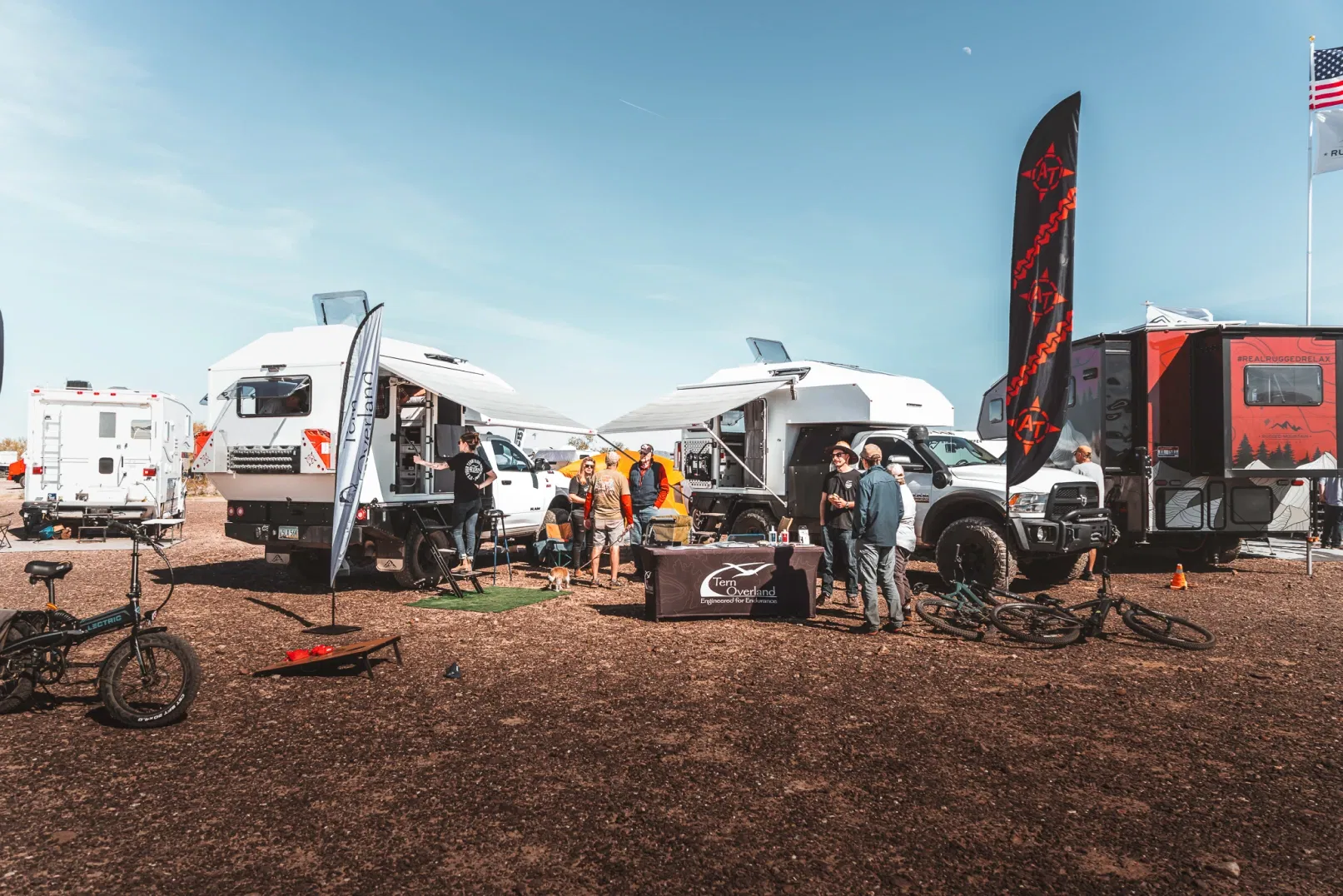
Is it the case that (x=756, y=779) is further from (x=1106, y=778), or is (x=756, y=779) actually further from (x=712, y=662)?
(x=712, y=662)

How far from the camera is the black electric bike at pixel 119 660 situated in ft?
17.0

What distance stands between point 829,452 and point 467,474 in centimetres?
495

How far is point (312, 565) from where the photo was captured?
1129 cm

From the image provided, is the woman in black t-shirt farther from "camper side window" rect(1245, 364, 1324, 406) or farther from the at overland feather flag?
"camper side window" rect(1245, 364, 1324, 406)

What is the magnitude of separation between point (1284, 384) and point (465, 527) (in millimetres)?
10730

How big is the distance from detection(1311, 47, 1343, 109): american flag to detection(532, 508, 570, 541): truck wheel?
15.3 meters

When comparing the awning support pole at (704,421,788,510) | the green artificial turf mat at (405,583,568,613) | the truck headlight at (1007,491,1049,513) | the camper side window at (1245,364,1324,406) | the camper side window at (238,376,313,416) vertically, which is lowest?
the green artificial turf mat at (405,583,568,613)

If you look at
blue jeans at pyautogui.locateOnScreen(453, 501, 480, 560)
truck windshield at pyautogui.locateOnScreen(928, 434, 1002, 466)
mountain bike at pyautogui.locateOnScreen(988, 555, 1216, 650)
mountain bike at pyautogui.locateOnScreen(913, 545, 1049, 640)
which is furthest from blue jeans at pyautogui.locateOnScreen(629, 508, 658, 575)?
mountain bike at pyautogui.locateOnScreen(988, 555, 1216, 650)

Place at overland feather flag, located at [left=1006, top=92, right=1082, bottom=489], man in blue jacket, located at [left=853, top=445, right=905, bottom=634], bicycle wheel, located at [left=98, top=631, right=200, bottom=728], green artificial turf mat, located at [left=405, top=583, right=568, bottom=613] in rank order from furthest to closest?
green artificial turf mat, located at [left=405, top=583, right=568, bottom=613] < at overland feather flag, located at [left=1006, top=92, right=1082, bottom=489] < man in blue jacket, located at [left=853, top=445, right=905, bottom=634] < bicycle wheel, located at [left=98, top=631, right=200, bottom=728]

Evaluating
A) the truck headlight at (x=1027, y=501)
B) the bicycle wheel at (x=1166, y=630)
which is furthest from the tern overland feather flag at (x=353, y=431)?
the bicycle wheel at (x=1166, y=630)

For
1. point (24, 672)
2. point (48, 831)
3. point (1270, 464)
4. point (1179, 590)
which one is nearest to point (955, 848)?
point (48, 831)

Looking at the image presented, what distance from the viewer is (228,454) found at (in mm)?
9844

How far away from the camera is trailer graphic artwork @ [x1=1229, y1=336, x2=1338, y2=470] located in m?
11.0

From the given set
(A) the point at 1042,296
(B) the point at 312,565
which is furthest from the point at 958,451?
(B) the point at 312,565
